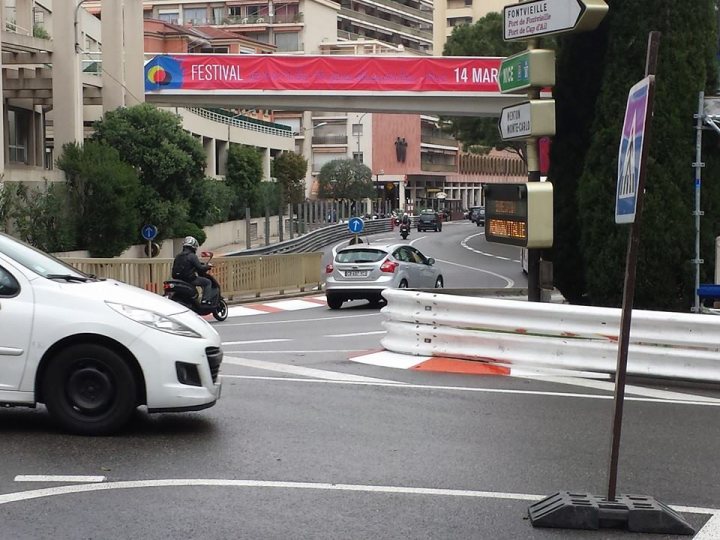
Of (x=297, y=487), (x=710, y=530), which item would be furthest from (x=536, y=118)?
(x=710, y=530)

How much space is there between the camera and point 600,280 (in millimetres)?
13531

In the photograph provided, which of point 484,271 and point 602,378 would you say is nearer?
point 602,378

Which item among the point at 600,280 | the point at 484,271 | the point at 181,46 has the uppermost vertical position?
the point at 181,46

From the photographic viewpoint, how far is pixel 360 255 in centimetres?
2591

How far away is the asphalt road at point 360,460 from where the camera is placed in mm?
6121

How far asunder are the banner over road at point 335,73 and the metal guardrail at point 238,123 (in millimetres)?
14807

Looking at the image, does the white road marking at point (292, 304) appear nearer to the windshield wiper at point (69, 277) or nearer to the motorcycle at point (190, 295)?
the motorcycle at point (190, 295)

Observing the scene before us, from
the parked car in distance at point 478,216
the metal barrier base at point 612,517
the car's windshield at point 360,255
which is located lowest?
the parked car in distance at point 478,216

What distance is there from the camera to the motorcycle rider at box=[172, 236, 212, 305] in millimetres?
21109

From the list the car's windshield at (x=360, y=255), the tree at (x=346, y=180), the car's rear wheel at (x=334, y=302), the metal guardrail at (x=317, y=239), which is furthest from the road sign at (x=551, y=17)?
the tree at (x=346, y=180)

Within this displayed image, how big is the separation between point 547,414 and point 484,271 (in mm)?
36510

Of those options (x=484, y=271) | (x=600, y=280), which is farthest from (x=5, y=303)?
(x=484, y=271)

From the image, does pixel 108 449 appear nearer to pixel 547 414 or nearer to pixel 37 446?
pixel 37 446

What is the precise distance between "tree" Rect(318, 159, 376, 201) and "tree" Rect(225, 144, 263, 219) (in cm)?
2665
